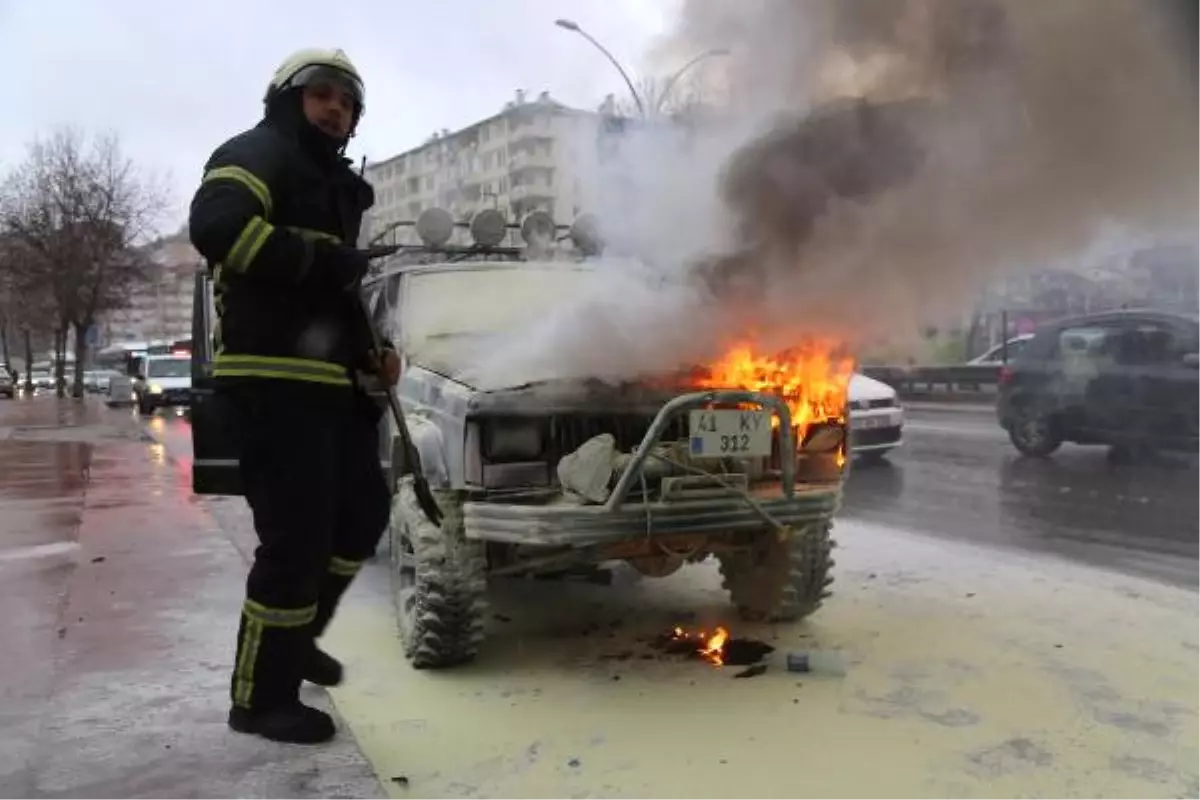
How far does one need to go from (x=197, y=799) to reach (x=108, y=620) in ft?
8.10

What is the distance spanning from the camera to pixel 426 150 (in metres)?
10.2

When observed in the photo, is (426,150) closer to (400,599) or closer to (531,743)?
(400,599)

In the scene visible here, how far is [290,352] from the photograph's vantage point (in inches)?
133

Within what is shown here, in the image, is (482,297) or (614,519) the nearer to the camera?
(614,519)

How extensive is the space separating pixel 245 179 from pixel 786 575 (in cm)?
302

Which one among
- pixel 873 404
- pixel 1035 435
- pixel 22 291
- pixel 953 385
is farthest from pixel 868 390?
pixel 22 291

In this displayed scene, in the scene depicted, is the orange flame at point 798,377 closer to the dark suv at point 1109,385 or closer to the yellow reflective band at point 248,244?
the yellow reflective band at point 248,244

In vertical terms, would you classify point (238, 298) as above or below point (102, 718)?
above

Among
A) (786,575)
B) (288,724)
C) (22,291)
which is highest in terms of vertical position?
(22,291)

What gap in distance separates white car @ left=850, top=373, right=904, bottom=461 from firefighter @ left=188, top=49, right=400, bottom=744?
9005 mm

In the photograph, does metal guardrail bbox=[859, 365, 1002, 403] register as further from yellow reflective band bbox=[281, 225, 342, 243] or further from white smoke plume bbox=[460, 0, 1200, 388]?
yellow reflective band bbox=[281, 225, 342, 243]

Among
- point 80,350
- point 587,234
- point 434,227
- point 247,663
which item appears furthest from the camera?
point 80,350

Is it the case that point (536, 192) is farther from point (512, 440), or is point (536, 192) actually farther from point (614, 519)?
point (614, 519)

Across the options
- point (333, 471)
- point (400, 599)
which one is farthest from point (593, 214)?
point (333, 471)
